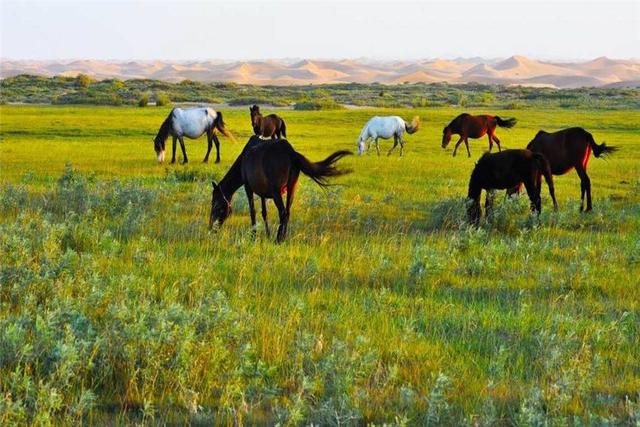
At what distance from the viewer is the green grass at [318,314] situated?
444 cm

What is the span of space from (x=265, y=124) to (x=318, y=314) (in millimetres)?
19809

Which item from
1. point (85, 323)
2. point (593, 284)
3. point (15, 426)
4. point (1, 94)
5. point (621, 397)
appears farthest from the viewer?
point (1, 94)

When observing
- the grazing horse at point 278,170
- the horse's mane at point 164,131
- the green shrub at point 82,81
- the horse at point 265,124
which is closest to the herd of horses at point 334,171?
the grazing horse at point 278,170

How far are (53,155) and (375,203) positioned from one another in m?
14.5

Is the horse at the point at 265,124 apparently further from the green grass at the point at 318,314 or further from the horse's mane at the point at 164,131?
the green grass at the point at 318,314

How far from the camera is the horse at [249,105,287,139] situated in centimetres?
2481

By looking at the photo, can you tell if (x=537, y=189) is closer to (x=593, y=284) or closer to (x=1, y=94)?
(x=593, y=284)

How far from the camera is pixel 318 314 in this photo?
6273mm

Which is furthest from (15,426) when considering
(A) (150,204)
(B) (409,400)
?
(A) (150,204)

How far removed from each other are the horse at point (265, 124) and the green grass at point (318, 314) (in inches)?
425

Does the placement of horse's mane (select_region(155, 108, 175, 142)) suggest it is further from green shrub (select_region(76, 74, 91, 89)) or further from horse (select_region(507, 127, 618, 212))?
green shrub (select_region(76, 74, 91, 89))

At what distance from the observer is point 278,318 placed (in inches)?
242

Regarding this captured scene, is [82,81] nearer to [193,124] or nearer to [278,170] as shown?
[193,124]

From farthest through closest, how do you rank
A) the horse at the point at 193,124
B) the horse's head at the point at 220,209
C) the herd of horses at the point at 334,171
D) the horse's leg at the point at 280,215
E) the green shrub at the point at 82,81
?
1. the green shrub at the point at 82,81
2. the horse at the point at 193,124
3. the horse's head at the point at 220,209
4. the herd of horses at the point at 334,171
5. the horse's leg at the point at 280,215
